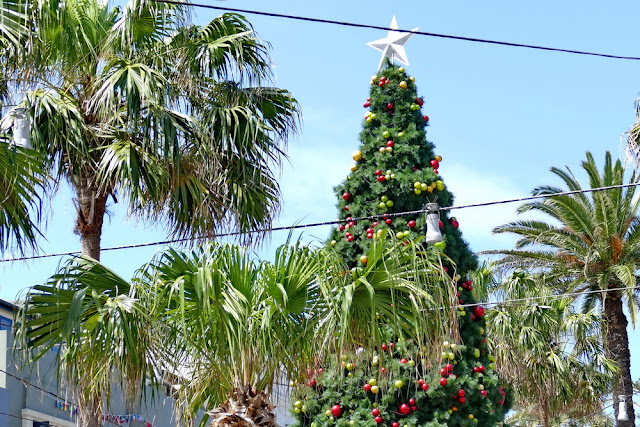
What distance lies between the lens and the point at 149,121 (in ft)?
Answer: 34.7

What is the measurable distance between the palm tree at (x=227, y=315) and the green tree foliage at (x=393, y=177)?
365 cm

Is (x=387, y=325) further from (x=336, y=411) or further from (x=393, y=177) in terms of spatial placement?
(x=393, y=177)

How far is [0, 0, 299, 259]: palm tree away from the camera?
34.3 ft

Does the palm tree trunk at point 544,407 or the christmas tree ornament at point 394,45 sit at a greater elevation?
the christmas tree ornament at point 394,45

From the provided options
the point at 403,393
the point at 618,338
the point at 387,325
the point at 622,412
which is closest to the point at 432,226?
the point at 387,325

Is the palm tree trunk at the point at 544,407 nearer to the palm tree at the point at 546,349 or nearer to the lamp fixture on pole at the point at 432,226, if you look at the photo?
the palm tree at the point at 546,349

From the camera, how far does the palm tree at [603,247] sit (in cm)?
2256

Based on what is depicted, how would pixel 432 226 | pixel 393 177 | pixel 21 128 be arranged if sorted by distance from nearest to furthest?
pixel 21 128
pixel 432 226
pixel 393 177

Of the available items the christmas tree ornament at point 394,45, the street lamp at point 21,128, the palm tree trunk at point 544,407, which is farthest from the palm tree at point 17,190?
the palm tree trunk at point 544,407

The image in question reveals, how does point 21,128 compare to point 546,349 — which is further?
point 546,349

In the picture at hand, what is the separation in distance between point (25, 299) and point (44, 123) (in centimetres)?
266

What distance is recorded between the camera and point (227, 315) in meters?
8.83

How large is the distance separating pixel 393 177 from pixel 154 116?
406 cm

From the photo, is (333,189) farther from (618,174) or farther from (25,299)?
(618,174)
